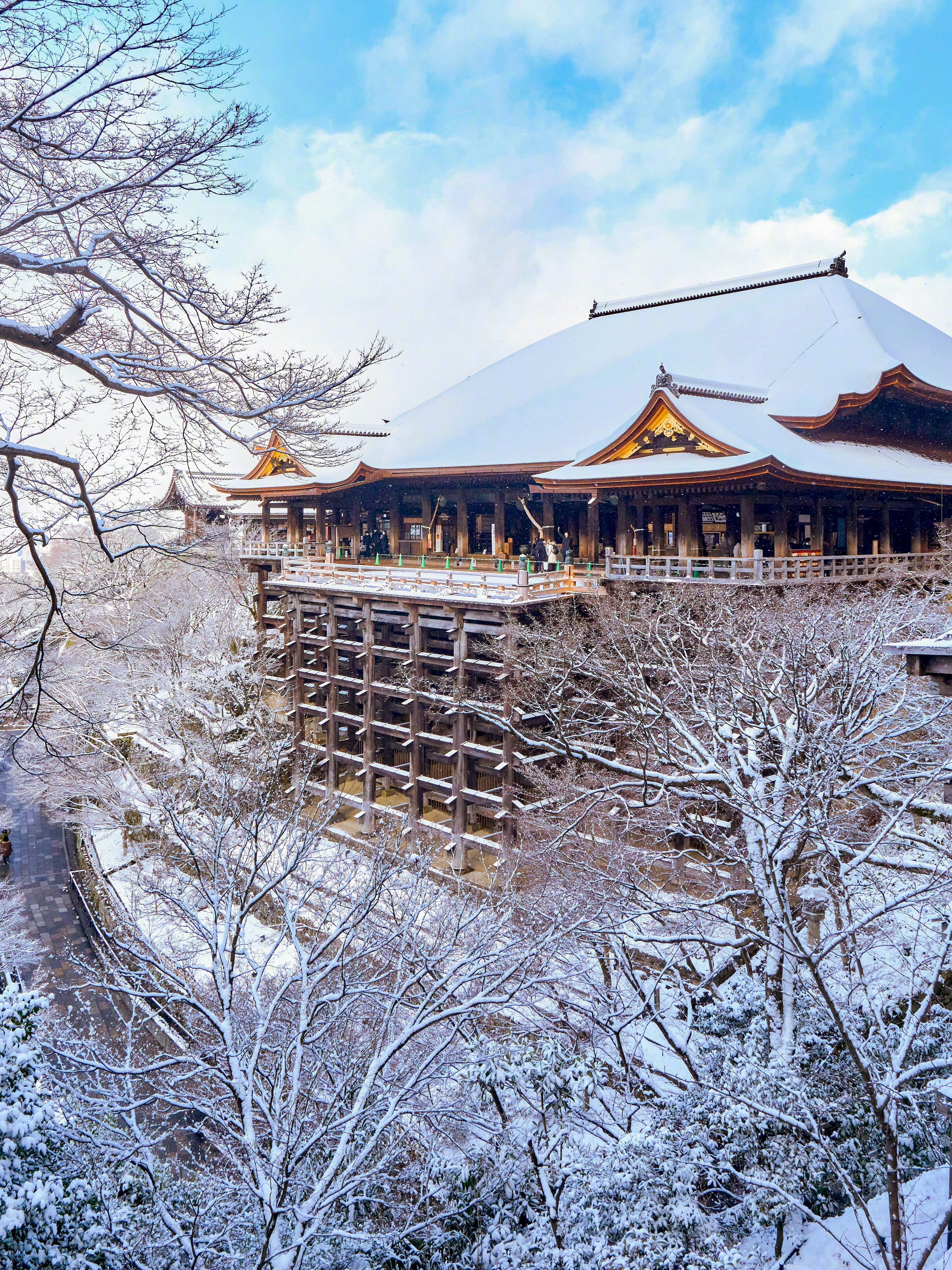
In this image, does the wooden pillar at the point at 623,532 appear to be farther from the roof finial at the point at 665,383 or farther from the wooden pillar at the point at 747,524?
the wooden pillar at the point at 747,524

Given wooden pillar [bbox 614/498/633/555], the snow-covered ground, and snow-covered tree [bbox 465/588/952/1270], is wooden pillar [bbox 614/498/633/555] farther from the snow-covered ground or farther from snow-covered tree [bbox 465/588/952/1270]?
the snow-covered ground

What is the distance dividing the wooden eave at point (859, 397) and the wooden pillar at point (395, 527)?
13361mm

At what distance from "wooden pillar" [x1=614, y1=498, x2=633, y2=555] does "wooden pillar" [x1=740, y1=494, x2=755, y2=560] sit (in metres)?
3.78

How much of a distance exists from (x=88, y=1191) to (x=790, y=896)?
8815 mm

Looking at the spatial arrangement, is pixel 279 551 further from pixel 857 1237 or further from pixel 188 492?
pixel 857 1237

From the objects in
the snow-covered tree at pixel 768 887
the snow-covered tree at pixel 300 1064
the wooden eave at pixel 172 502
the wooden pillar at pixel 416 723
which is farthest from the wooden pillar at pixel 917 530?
the wooden eave at pixel 172 502

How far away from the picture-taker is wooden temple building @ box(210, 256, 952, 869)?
18.3m

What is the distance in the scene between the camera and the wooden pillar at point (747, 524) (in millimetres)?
17016

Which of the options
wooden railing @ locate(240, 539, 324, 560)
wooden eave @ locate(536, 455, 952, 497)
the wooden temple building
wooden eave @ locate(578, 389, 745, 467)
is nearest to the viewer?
wooden eave @ locate(536, 455, 952, 497)

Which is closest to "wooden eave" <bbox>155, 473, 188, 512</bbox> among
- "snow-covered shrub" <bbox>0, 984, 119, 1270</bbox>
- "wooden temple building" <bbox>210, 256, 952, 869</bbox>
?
"snow-covered shrub" <bbox>0, 984, 119, 1270</bbox>

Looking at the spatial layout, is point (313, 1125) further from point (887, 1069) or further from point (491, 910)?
point (887, 1069)

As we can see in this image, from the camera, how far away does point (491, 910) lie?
36.7 feet

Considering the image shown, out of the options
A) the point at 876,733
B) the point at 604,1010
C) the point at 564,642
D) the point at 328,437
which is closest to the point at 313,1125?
the point at 604,1010

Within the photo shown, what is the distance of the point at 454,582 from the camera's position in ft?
66.2
